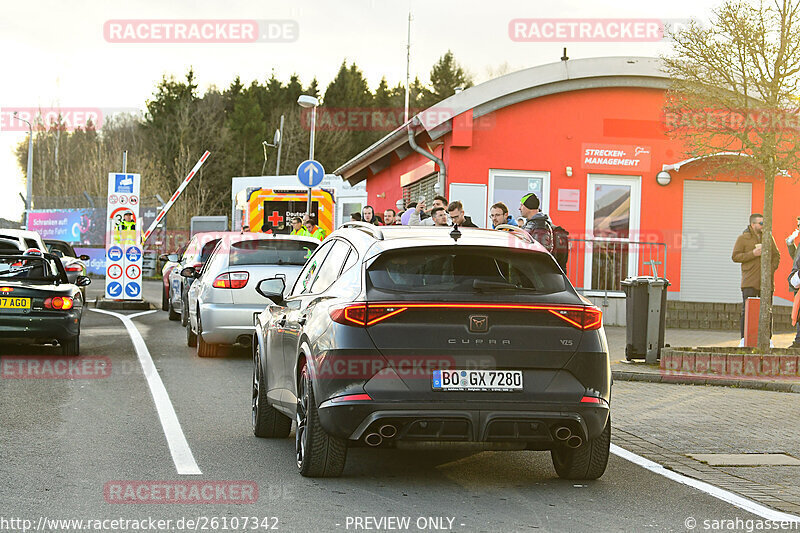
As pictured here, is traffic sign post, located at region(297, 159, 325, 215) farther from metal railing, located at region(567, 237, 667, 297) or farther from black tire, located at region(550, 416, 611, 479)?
black tire, located at region(550, 416, 611, 479)

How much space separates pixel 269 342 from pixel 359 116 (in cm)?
9563

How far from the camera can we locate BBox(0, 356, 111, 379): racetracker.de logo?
12.0m

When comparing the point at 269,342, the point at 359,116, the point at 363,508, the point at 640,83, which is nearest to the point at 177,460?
the point at 269,342

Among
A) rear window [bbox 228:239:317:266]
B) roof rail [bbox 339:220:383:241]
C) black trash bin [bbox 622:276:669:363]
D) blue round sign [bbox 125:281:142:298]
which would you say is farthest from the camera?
blue round sign [bbox 125:281:142:298]

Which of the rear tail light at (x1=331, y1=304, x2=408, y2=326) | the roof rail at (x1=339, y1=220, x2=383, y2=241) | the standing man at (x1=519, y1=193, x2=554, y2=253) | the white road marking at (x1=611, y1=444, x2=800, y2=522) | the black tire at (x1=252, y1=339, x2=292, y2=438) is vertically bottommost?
the white road marking at (x1=611, y1=444, x2=800, y2=522)

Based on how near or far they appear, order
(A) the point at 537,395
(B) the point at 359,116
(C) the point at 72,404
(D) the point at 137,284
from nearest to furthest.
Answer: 1. (A) the point at 537,395
2. (C) the point at 72,404
3. (D) the point at 137,284
4. (B) the point at 359,116

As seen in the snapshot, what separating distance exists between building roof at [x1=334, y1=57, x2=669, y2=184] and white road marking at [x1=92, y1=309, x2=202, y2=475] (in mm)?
8635

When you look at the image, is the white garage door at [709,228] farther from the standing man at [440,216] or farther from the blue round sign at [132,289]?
the blue round sign at [132,289]

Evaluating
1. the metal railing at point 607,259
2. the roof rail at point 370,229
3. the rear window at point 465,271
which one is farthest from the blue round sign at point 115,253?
the rear window at point 465,271

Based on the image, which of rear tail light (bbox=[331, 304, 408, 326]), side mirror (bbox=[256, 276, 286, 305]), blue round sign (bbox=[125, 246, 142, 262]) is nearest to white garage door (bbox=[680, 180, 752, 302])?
→ blue round sign (bbox=[125, 246, 142, 262])

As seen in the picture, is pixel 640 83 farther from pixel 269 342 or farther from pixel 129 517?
pixel 129 517

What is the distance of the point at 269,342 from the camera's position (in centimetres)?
827

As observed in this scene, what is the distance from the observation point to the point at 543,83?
73.8 feet

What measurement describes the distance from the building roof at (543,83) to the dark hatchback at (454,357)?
1558 centimetres
